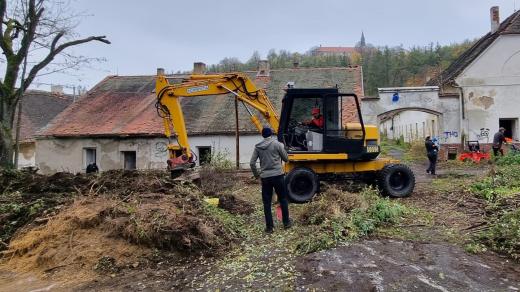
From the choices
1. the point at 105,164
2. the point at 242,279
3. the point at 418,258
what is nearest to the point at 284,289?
the point at 242,279

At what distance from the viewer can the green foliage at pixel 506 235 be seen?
20.2 feet

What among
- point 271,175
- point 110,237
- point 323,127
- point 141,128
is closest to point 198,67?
point 141,128

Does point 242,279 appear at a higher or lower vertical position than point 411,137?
lower

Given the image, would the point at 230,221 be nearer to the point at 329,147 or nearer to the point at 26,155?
the point at 329,147

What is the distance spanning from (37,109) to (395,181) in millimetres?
29163

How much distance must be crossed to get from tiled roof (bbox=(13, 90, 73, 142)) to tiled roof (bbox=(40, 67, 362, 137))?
5615 millimetres

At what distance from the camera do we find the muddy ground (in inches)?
204

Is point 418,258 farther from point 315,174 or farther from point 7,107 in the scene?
point 7,107

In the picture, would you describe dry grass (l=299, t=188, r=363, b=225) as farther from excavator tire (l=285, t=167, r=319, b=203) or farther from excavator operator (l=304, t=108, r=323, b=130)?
excavator operator (l=304, t=108, r=323, b=130)

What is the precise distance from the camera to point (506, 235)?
21.2 ft

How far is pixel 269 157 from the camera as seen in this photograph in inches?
307

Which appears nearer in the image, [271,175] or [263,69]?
[271,175]

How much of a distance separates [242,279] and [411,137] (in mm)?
34547

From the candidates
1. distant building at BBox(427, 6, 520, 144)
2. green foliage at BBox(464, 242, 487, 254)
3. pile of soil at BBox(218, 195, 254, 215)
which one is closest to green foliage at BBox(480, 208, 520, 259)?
green foliage at BBox(464, 242, 487, 254)
